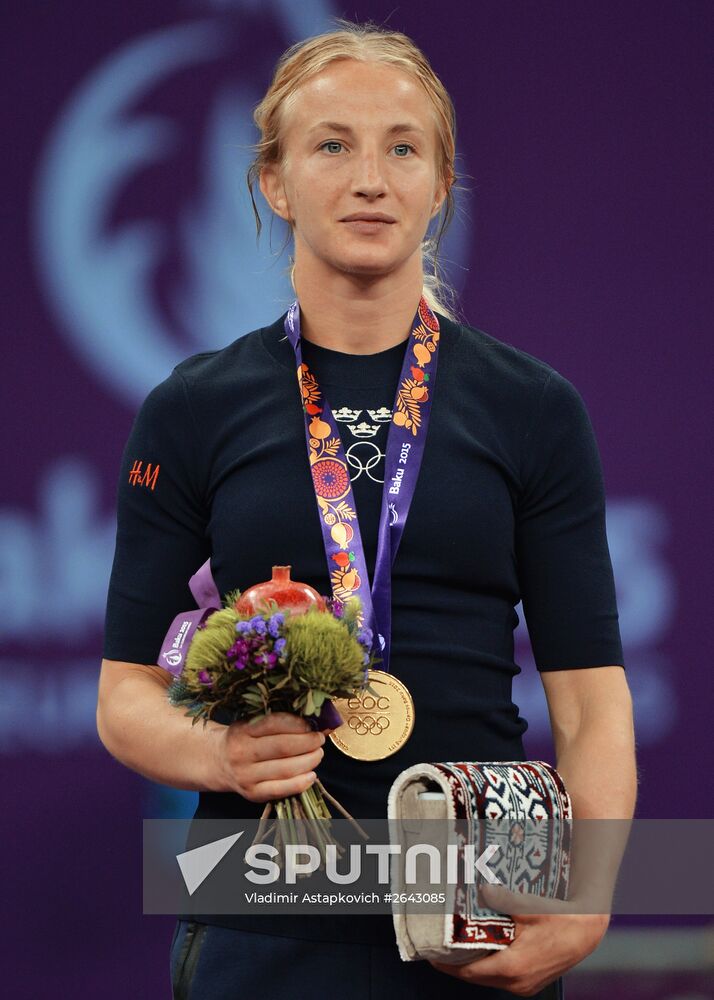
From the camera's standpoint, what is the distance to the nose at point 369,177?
5.57 ft

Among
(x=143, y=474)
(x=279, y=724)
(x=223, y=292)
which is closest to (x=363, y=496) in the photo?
(x=143, y=474)

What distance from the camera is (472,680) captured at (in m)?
1.67

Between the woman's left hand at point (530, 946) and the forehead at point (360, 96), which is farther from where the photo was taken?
the forehead at point (360, 96)

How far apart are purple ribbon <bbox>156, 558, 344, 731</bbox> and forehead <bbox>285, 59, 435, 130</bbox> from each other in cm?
56

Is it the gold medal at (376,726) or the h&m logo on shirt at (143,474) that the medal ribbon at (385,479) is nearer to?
the gold medal at (376,726)

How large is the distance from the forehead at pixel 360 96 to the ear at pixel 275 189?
0.30ft

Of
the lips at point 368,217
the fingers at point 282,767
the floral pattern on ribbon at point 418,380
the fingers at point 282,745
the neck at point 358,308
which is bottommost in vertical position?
the fingers at point 282,767

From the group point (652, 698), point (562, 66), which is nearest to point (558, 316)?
point (562, 66)

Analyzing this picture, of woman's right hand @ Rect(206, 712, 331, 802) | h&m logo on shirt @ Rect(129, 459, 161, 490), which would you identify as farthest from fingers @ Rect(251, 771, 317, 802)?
h&m logo on shirt @ Rect(129, 459, 161, 490)

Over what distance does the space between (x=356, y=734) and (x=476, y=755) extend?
14cm

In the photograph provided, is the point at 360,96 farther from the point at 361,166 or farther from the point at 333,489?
the point at 333,489

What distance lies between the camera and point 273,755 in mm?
1441

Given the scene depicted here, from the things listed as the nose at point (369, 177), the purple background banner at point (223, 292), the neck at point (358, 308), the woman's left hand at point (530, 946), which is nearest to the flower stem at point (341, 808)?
the woman's left hand at point (530, 946)

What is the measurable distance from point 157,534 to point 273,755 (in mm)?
414
